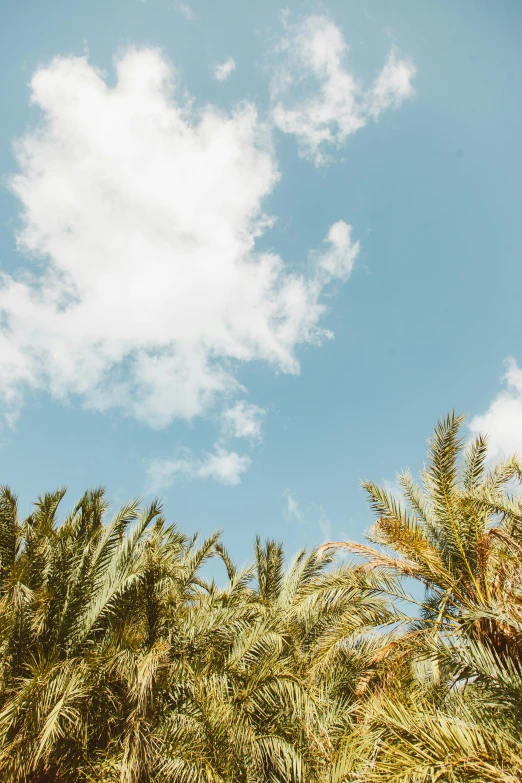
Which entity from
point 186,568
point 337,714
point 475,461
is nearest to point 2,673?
point 186,568

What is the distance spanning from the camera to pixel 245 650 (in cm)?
762

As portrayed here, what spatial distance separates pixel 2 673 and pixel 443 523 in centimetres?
639

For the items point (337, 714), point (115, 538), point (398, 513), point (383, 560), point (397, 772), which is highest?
point (398, 513)

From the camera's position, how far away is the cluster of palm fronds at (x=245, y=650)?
5.48 m

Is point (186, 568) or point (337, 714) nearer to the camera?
point (337, 714)

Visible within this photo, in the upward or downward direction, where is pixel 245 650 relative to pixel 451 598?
downward

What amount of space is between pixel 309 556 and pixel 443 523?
382cm

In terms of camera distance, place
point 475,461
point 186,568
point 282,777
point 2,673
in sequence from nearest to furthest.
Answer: point 2,673 < point 282,777 < point 475,461 < point 186,568

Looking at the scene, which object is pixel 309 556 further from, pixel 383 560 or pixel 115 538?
pixel 115 538

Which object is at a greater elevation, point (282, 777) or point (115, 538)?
point (115, 538)

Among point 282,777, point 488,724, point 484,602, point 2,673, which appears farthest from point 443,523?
point 2,673

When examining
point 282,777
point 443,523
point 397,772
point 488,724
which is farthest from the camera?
point 443,523

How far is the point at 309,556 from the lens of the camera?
1023cm

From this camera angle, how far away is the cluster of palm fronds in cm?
548
